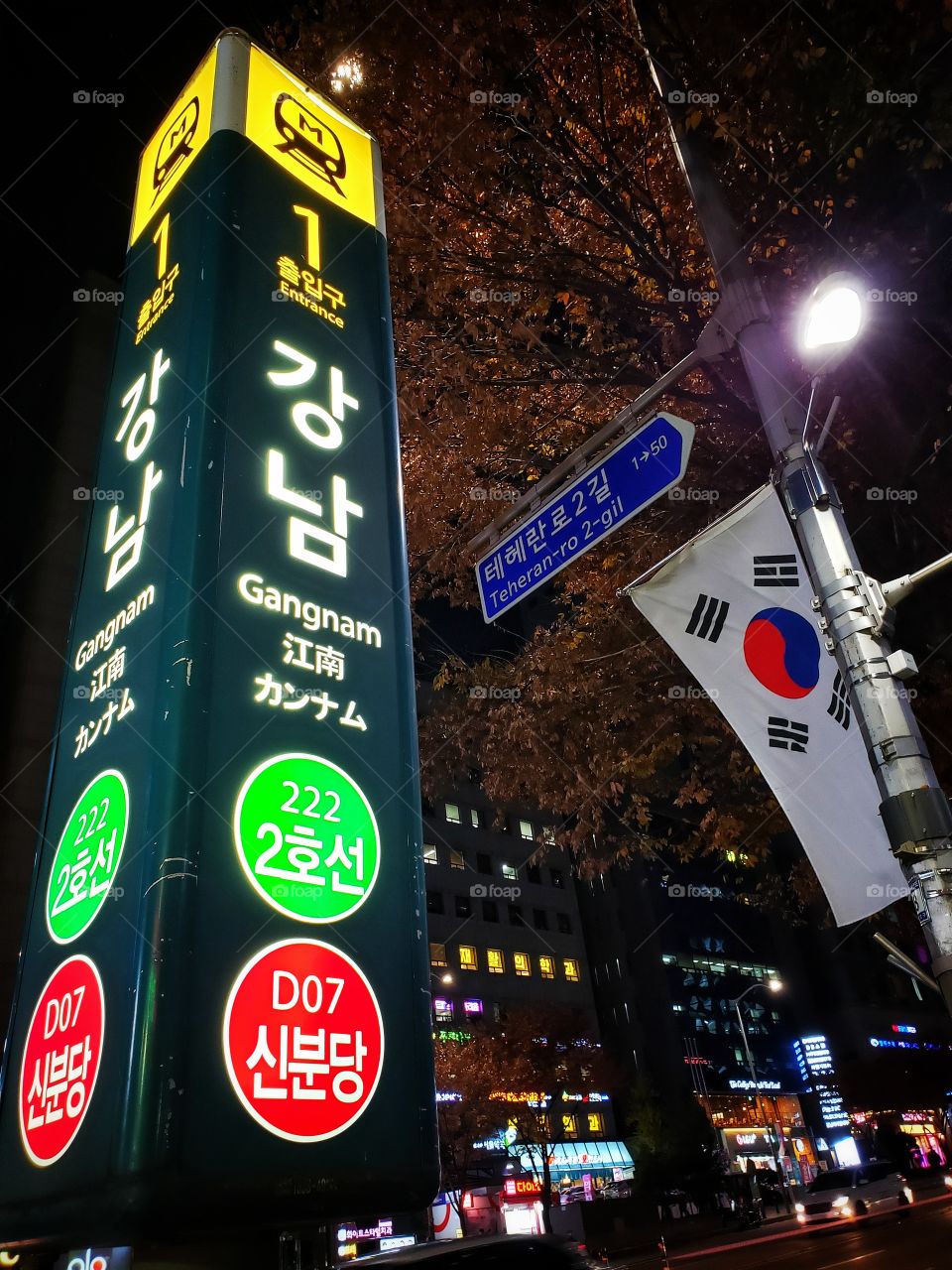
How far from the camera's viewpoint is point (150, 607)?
4027 mm

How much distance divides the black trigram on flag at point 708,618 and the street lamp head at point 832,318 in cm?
177

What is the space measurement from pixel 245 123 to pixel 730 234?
154 inches

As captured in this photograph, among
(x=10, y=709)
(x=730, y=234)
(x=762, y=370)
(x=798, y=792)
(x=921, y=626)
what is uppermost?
(x=10, y=709)

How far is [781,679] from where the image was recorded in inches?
215

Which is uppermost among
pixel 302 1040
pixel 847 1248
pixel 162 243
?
pixel 162 243

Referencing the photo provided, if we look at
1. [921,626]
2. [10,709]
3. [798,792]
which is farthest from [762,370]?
→ [10,709]

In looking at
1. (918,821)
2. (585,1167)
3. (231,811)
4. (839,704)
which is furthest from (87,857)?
(585,1167)

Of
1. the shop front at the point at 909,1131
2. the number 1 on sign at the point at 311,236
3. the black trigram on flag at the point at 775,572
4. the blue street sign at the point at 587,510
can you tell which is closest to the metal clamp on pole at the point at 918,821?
the black trigram on flag at the point at 775,572

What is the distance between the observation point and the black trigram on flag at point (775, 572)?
5.57 metres

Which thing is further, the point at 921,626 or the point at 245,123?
the point at 921,626

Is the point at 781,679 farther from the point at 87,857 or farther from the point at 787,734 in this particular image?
the point at 87,857

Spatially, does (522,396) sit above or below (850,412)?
above

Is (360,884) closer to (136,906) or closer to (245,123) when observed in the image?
(136,906)

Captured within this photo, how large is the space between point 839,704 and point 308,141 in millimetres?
6023
